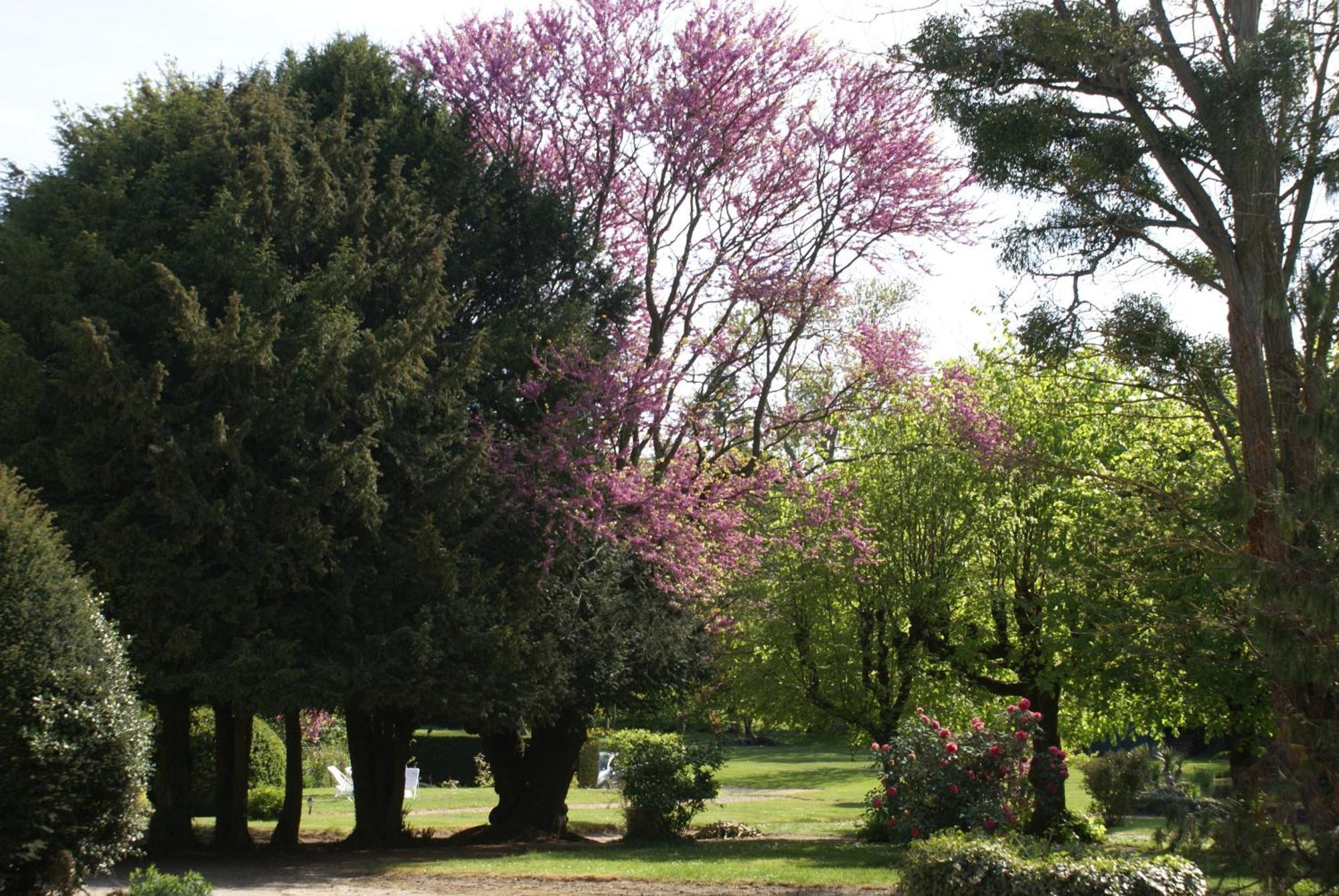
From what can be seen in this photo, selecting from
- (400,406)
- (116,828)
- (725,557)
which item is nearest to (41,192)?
(400,406)

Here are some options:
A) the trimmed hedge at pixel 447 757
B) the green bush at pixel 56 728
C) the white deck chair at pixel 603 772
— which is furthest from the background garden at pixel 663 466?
the trimmed hedge at pixel 447 757

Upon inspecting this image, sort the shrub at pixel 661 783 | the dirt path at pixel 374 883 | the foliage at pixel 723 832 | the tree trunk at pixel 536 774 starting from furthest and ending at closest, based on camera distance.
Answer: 1. the foliage at pixel 723 832
2. the tree trunk at pixel 536 774
3. the shrub at pixel 661 783
4. the dirt path at pixel 374 883

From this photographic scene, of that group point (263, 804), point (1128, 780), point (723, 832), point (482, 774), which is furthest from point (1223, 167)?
point (482, 774)

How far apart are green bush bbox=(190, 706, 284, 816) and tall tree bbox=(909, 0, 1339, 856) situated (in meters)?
17.3

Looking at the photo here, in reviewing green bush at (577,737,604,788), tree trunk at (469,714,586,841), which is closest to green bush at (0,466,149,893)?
tree trunk at (469,714,586,841)

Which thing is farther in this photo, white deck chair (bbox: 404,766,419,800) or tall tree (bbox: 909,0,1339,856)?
white deck chair (bbox: 404,766,419,800)

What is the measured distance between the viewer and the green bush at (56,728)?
9.28 meters

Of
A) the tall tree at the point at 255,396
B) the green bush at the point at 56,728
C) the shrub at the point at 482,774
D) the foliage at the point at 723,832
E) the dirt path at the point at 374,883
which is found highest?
the tall tree at the point at 255,396

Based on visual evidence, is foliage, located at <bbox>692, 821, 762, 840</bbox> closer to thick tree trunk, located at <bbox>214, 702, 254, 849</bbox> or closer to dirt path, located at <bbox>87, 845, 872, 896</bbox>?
dirt path, located at <bbox>87, 845, 872, 896</bbox>

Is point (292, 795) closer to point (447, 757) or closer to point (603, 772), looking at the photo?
point (603, 772)

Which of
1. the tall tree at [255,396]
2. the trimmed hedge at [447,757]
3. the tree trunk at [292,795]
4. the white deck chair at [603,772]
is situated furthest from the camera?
the trimmed hedge at [447,757]

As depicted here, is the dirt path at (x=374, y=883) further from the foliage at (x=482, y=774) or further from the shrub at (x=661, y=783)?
the foliage at (x=482, y=774)

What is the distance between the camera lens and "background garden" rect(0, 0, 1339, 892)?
32.1 ft

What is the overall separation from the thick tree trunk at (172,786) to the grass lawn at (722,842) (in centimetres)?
295
